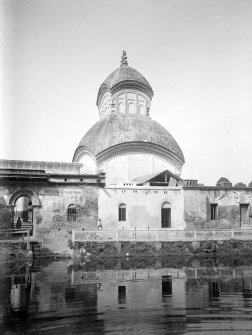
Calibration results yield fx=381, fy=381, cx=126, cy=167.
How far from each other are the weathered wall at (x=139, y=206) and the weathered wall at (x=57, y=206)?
2.21ft

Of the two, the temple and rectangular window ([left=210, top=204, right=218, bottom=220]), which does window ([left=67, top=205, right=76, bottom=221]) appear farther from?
rectangular window ([left=210, top=204, right=218, bottom=220])

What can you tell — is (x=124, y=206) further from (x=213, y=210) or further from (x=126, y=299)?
(x=126, y=299)

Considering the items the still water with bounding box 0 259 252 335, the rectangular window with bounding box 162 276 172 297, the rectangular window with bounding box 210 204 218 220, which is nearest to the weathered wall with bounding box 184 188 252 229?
the rectangular window with bounding box 210 204 218 220

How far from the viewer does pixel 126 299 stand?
10.4 meters

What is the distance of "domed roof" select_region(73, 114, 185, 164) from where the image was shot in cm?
2744

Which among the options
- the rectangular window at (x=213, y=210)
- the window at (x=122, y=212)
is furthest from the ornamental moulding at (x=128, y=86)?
the rectangular window at (x=213, y=210)

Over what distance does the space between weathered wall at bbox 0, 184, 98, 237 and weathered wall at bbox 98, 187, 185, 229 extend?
67 cm

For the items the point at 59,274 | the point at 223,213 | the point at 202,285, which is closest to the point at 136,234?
the point at 223,213

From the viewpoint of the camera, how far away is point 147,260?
1916 centimetres

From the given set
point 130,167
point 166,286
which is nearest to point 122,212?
point 130,167

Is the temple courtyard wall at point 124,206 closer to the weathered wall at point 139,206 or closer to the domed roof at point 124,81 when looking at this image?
the weathered wall at point 139,206

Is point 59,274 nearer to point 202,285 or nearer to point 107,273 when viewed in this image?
point 107,273

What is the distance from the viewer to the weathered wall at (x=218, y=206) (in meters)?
24.5

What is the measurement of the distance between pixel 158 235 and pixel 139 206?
303cm
